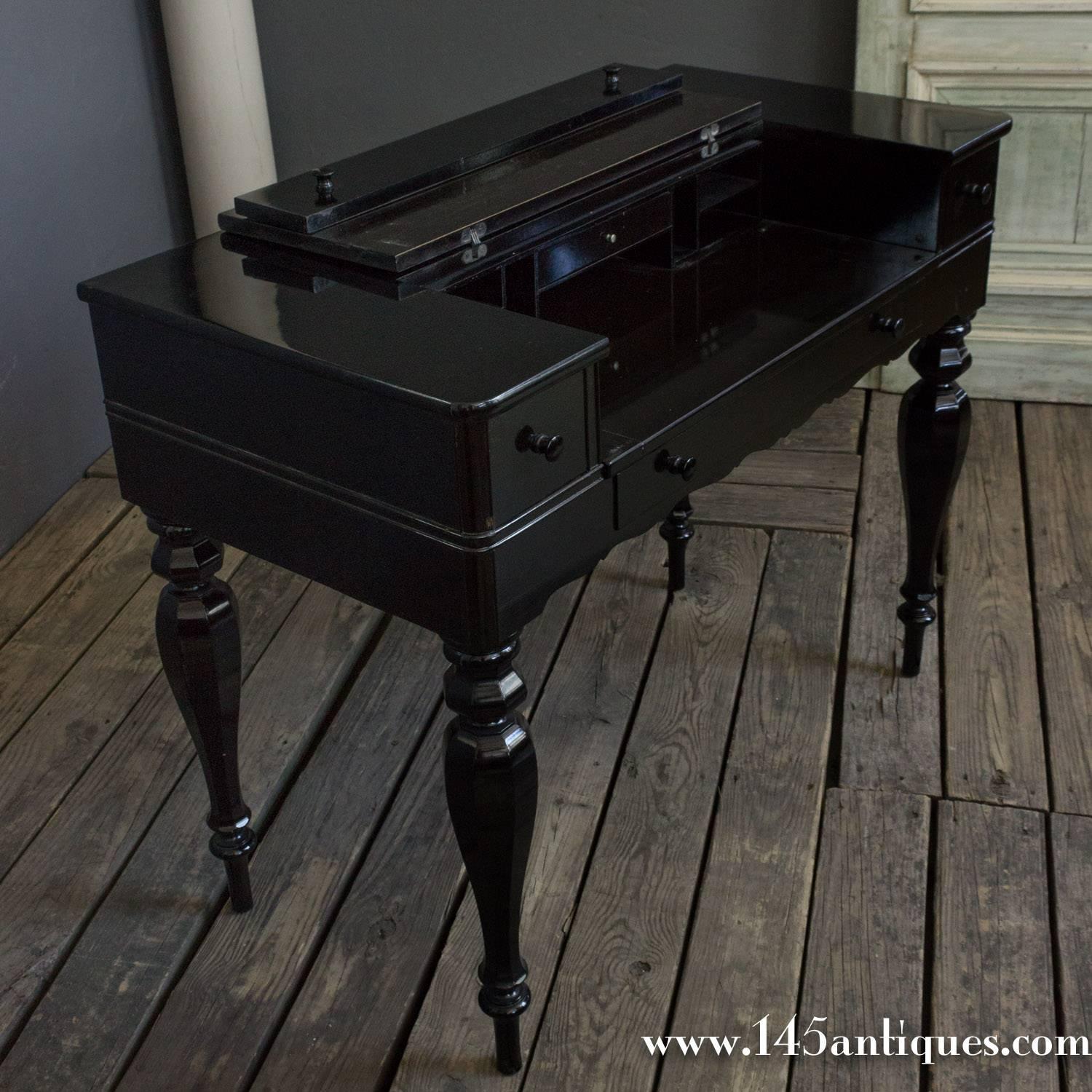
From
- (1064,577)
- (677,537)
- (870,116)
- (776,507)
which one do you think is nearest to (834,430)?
(776,507)

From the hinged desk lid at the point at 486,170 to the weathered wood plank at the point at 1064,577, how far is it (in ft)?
3.70

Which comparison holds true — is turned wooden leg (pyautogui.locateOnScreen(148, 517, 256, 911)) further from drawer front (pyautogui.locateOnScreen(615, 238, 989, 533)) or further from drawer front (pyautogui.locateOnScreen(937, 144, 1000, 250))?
drawer front (pyautogui.locateOnScreen(937, 144, 1000, 250))

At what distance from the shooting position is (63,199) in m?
3.29

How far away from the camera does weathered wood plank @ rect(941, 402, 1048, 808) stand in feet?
7.67

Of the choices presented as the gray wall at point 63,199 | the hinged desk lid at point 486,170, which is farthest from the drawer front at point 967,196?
the gray wall at point 63,199

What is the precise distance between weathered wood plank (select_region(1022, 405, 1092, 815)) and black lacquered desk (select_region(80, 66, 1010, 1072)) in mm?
456

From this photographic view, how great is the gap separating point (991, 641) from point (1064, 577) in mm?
301

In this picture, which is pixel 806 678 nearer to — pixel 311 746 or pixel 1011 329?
pixel 311 746

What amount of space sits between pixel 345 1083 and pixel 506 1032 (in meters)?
0.22

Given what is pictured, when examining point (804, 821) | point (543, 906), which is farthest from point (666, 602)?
point (543, 906)

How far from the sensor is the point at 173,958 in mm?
2043

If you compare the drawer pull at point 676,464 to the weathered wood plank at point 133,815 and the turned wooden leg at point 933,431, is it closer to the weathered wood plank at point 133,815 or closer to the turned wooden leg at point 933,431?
the turned wooden leg at point 933,431

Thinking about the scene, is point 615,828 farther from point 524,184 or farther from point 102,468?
point 102,468

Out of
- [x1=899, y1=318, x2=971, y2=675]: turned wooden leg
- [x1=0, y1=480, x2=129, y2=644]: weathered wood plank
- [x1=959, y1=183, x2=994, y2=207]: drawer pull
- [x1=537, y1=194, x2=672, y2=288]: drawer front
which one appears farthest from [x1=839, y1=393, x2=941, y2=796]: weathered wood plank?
[x1=0, y1=480, x2=129, y2=644]: weathered wood plank
